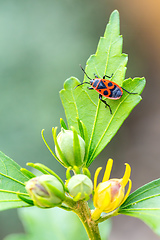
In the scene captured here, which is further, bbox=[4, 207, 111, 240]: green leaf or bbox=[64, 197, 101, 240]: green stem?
bbox=[4, 207, 111, 240]: green leaf

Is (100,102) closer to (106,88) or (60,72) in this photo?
(106,88)

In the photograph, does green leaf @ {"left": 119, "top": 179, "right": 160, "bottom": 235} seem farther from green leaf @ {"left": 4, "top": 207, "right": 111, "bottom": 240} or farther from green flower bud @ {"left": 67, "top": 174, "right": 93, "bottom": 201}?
green leaf @ {"left": 4, "top": 207, "right": 111, "bottom": 240}

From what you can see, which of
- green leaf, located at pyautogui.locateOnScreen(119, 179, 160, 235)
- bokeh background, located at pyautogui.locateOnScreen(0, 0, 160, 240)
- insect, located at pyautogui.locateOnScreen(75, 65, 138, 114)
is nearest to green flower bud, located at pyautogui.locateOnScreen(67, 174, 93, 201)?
green leaf, located at pyautogui.locateOnScreen(119, 179, 160, 235)

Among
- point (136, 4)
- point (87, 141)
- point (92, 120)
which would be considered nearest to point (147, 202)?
point (87, 141)

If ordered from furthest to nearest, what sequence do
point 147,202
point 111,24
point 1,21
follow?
point 1,21, point 111,24, point 147,202

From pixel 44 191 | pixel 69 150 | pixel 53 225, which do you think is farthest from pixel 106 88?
pixel 53 225

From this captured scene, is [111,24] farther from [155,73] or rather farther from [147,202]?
[155,73]

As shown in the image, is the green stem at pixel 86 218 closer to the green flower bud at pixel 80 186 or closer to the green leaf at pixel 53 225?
the green flower bud at pixel 80 186
